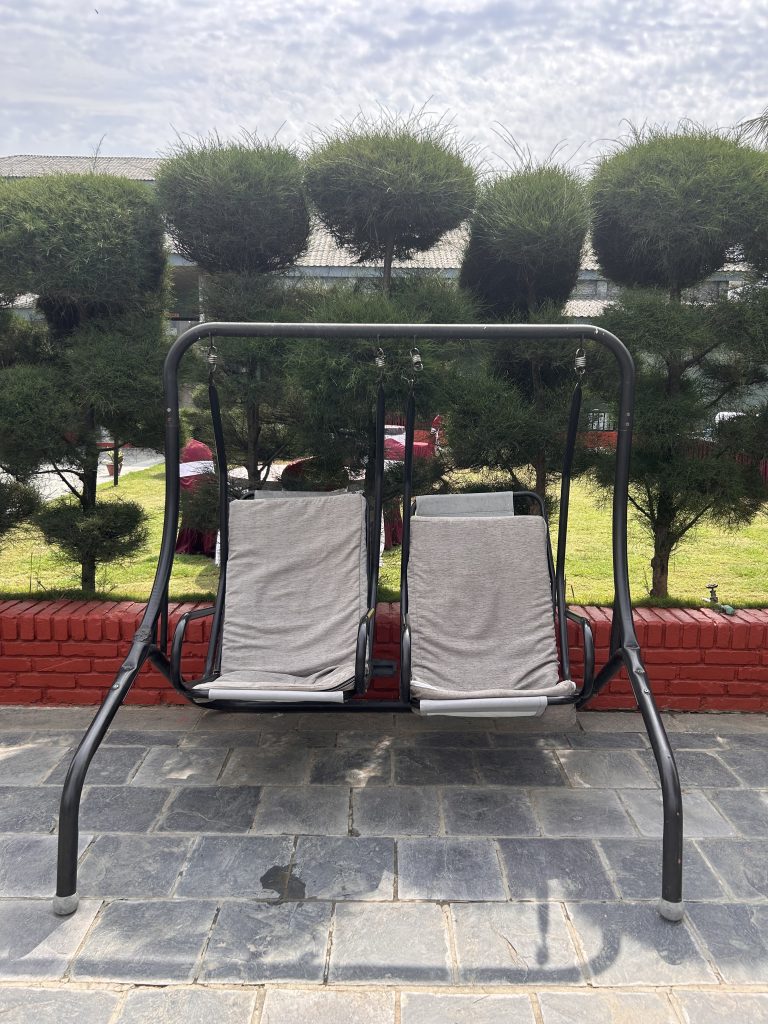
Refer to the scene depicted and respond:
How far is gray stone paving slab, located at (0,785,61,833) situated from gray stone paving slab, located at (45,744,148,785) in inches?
3.1

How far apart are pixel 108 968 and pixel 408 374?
250cm

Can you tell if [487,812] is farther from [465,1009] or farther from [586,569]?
[586,569]

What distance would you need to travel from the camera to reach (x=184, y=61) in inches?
161

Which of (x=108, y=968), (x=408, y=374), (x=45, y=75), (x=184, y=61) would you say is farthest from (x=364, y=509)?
(x=45, y=75)

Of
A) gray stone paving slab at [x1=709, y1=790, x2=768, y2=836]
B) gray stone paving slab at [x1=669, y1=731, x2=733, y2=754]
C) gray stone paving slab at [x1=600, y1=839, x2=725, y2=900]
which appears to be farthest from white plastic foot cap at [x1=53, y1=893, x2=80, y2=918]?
gray stone paving slab at [x1=669, y1=731, x2=733, y2=754]

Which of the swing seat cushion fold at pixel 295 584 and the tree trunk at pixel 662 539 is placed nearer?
the swing seat cushion fold at pixel 295 584

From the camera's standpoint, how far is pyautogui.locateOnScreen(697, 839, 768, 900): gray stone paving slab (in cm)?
232

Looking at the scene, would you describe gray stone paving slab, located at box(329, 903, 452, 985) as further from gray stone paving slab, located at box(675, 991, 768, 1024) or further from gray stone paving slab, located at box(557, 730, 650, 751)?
gray stone paving slab, located at box(557, 730, 650, 751)

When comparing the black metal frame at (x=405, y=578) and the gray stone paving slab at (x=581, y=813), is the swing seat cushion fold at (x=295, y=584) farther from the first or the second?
the gray stone paving slab at (x=581, y=813)

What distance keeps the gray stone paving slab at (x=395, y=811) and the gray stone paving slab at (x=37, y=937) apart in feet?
2.94

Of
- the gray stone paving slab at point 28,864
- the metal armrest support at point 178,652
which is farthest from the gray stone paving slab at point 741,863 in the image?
the gray stone paving slab at point 28,864

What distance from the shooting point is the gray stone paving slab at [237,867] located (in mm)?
2293

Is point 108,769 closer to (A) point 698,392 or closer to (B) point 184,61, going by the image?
(A) point 698,392

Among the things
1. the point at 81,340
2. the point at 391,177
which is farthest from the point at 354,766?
the point at 391,177
